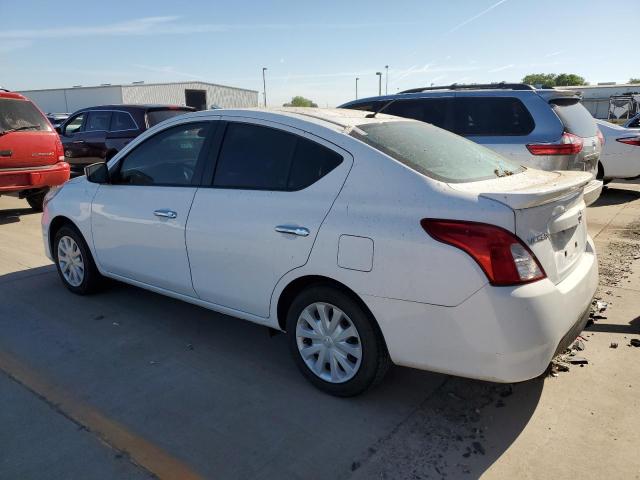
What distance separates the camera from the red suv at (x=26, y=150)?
7.85 m

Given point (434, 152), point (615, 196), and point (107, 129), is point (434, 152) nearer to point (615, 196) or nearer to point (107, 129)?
point (615, 196)

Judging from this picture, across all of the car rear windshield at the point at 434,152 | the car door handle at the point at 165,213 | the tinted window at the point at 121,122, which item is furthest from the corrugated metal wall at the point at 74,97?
the car rear windshield at the point at 434,152

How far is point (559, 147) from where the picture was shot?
619 centimetres

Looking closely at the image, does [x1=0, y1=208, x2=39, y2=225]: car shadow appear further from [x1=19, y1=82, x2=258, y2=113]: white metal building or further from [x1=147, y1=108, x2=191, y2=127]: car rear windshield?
[x1=19, y1=82, x2=258, y2=113]: white metal building

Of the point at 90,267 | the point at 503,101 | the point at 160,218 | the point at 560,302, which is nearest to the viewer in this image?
the point at 560,302

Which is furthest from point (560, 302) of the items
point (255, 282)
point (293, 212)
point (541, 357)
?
point (255, 282)

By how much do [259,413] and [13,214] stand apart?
7.88m

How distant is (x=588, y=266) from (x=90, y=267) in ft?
12.9

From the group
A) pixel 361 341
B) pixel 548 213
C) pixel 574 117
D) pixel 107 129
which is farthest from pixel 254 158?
pixel 107 129

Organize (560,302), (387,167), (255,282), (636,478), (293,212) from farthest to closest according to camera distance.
Result: (255,282) → (293,212) → (387,167) → (560,302) → (636,478)

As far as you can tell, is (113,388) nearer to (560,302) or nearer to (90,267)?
(90,267)

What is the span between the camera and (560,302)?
260cm

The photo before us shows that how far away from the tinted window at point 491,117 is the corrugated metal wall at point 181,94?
43.7 meters

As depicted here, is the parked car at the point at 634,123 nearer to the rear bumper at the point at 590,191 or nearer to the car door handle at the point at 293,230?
the rear bumper at the point at 590,191
